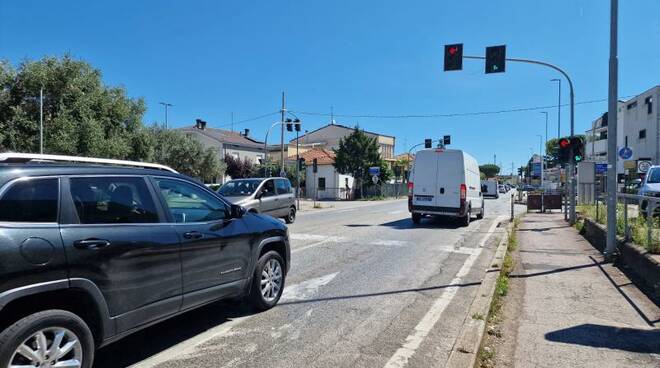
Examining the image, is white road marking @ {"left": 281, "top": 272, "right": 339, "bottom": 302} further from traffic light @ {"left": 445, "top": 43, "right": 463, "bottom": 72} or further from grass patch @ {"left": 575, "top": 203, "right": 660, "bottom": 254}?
traffic light @ {"left": 445, "top": 43, "right": 463, "bottom": 72}

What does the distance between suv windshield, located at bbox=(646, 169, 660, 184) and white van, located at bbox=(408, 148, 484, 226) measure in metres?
5.46

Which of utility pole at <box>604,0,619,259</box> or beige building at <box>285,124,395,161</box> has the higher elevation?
beige building at <box>285,124,395,161</box>

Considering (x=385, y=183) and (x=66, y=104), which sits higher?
(x=66, y=104)

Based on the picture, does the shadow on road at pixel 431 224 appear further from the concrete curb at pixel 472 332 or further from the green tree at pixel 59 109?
the green tree at pixel 59 109

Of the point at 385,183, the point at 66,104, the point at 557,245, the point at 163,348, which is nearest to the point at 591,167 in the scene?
the point at 557,245

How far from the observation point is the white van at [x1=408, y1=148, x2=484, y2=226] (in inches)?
661

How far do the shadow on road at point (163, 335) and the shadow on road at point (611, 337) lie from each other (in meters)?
3.48

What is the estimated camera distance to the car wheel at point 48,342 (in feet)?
9.96

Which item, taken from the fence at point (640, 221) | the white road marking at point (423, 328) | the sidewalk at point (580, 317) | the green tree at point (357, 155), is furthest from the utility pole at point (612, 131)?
the green tree at point (357, 155)

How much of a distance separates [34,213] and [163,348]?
1914mm

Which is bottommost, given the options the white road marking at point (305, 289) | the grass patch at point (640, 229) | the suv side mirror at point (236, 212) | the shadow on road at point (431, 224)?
the white road marking at point (305, 289)

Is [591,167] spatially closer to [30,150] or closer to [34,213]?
[34,213]

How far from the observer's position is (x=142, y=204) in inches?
167

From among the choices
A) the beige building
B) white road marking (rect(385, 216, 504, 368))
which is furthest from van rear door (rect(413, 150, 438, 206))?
the beige building
